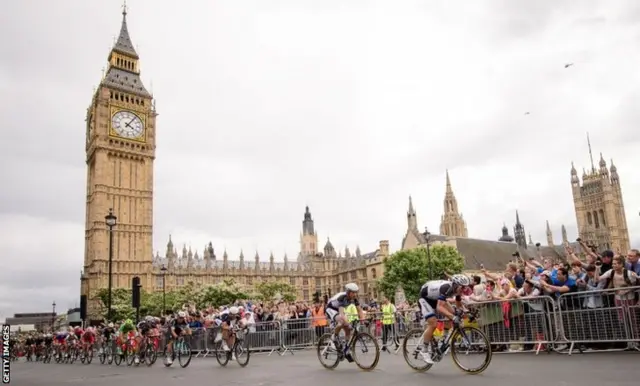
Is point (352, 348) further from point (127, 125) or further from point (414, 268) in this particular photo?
point (127, 125)

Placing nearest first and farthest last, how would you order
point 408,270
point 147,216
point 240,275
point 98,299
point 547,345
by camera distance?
point 547,345 → point 408,270 → point 98,299 → point 147,216 → point 240,275

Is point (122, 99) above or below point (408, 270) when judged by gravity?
above

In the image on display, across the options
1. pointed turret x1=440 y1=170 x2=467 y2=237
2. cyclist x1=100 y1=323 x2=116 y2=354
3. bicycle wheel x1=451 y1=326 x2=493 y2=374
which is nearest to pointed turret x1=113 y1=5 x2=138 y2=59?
pointed turret x1=440 y1=170 x2=467 y2=237

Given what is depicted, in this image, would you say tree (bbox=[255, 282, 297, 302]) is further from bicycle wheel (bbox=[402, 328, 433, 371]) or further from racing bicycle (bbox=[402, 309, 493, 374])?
racing bicycle (bbox=[402, 309, 493, 374])

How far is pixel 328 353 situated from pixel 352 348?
0.94m

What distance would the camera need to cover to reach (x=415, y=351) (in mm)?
9898

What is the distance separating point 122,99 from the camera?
92.5 metres

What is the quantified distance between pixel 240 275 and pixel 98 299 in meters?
40.0

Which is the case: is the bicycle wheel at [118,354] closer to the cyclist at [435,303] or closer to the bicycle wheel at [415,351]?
the bicycle wheel at [415,351]

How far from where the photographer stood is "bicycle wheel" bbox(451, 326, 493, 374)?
8766mm

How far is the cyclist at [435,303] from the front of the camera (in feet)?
30.0

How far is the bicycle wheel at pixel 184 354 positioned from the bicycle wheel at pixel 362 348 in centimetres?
602

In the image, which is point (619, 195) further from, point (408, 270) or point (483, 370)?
point (483, 370)

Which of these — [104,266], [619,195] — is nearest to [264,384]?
[104,266]
